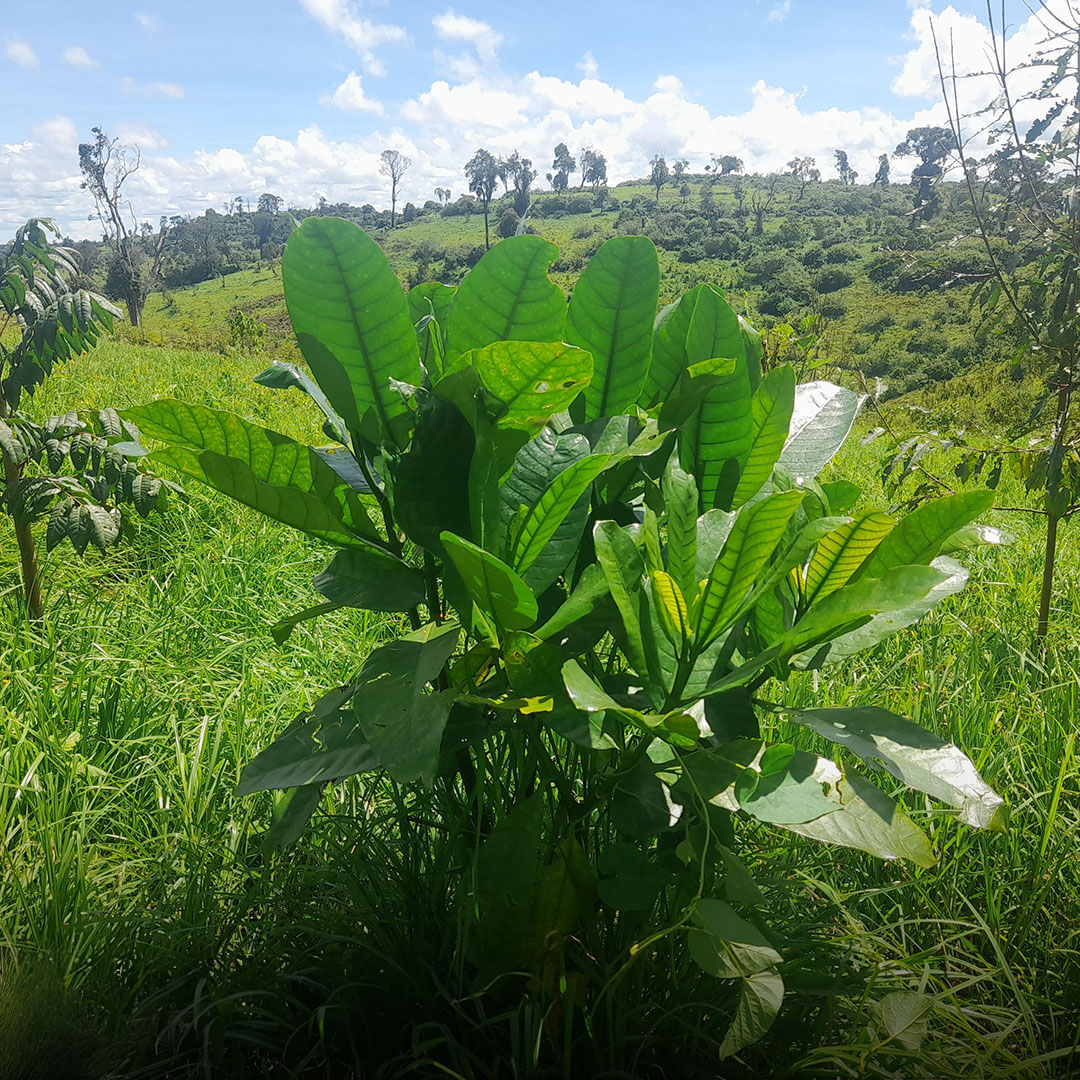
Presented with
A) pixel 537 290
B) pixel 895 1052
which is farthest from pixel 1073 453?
pixel 537 290

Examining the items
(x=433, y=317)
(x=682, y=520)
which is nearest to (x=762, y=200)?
(x=433, y=317)

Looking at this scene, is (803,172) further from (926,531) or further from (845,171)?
(926,531)

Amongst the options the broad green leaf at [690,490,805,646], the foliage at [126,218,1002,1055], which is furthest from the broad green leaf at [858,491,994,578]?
the broad green leaf at [690,490,805,646]

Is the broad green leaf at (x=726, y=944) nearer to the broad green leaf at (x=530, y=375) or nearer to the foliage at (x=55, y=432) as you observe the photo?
the broad green leaf at (x=530, y=375)

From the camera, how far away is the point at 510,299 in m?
0.81

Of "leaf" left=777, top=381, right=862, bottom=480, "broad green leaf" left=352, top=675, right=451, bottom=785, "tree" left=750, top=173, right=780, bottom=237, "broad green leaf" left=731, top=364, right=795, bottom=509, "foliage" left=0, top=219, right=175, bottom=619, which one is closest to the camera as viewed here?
"broad green leaf" left=352, top=675, right=451, bottom=785

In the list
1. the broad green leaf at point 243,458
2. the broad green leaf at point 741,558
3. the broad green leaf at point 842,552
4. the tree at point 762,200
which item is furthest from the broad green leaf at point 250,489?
the tree at point 762,200

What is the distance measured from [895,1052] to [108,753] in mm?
1752

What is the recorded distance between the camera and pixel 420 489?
2.48 feet

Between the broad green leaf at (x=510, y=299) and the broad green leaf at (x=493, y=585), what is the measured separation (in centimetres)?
28

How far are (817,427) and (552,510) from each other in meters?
0.42

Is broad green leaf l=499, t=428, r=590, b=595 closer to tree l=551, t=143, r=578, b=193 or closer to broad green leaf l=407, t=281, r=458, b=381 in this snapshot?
broad green leaf l=407, t=281, r=458, b=381

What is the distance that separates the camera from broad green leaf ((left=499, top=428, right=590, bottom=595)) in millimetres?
748

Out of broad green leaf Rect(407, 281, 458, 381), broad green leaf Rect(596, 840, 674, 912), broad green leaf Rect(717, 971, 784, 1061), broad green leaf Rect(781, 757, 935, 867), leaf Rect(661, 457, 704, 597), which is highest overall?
broad green leaf Rect(407, 281, 458, 381)
